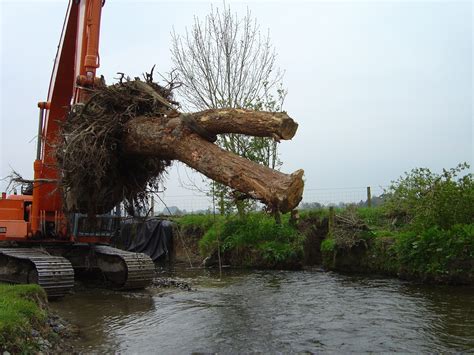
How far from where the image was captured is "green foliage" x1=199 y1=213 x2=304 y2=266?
45.2ft

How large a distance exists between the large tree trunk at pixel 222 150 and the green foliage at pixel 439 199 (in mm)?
5826

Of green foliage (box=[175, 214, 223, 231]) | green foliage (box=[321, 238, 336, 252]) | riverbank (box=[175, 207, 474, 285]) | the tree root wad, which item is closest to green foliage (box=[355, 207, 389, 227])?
riverbank (box=[175, 207, 474, 285])

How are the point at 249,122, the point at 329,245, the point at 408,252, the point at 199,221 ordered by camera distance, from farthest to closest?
the point at 199,221 < the point at 329,245 < the point at 408,252 < the point at 249,122

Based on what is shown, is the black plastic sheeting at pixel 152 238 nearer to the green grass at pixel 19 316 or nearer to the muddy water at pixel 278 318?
the muddy water at pixel 278 318

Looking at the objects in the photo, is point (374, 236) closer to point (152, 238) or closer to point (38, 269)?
point (38, 269)

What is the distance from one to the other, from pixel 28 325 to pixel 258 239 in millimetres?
10206

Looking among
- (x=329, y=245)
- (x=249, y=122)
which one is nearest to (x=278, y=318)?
(x=249, y=122)

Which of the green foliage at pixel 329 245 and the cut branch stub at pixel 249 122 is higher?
the cut branch stub at pixel 249 122

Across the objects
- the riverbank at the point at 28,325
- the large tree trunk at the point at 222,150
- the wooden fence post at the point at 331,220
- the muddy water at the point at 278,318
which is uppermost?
the large tree trunk at the point at 222,150

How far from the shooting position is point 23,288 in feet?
20.9

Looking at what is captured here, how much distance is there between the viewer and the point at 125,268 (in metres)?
9.33

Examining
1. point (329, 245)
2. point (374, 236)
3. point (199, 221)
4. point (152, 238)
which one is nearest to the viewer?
point (374, 236)

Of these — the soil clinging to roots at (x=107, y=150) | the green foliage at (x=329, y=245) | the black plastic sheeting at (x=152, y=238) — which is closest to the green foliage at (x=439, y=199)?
the green foliage at (x=329, y=245)

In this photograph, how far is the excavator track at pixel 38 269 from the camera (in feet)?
26.2
